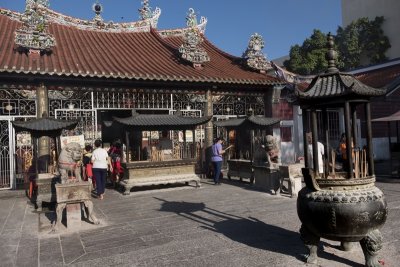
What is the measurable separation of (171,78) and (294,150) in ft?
21.2

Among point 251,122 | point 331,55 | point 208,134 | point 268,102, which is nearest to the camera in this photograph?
point 331,55

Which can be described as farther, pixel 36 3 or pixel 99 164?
pixel 36 3

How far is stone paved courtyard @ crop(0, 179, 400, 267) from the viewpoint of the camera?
14.9ft

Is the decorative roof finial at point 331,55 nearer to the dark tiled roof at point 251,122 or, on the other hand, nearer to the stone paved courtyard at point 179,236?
the stone paved courtyard at point 179,236

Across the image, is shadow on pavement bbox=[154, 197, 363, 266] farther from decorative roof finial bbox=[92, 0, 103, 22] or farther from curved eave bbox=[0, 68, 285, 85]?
decorative roof finial bbox=[92, 0, 103, 22]

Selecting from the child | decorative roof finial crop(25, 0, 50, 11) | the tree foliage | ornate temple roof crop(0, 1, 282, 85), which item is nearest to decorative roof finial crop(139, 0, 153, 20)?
ornate temple roof crop(0, 1, 282, 85)

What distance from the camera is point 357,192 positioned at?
4.14m

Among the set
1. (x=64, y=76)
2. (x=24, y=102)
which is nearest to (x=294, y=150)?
(x=64, y=76)

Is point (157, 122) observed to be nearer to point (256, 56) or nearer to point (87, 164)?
point (87, 164)

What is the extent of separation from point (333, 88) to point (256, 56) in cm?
979

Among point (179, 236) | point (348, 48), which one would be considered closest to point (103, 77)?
point (179, 236)

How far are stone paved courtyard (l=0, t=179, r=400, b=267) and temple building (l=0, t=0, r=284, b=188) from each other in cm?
301

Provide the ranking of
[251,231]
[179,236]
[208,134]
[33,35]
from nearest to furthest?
[179,236] < [251,231] < [33,35] < [208,134]

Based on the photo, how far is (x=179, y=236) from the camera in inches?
218
